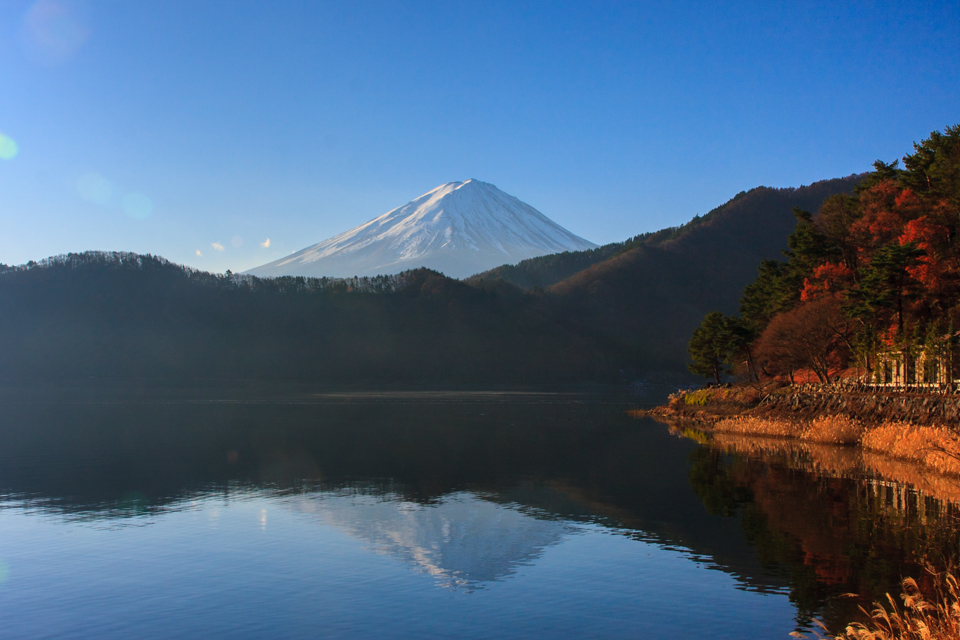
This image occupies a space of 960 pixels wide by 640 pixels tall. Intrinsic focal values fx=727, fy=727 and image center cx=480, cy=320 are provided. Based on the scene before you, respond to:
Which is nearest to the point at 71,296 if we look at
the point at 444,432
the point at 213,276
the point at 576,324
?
the point at 213,276

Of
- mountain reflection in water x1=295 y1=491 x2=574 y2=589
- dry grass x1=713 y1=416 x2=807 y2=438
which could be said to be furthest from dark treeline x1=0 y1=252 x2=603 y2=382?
mountain reflection in water x1=295 y1=491 x2=574 y2=589

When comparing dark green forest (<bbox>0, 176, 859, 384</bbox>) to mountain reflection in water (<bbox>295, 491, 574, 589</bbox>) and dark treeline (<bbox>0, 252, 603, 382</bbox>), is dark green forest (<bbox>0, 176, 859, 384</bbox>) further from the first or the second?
mountain reflection in water (<bbox>295, 491, 574, 589</bbox>)

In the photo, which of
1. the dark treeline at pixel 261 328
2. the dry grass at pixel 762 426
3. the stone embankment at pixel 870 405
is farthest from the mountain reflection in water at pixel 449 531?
the dark treeline at pixel 261 328

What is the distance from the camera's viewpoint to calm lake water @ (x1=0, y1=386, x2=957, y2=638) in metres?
8.64

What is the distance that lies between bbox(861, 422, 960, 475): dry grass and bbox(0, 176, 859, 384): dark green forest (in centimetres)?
10816

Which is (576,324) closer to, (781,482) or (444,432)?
(444,432)

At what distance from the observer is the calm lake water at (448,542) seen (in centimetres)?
864

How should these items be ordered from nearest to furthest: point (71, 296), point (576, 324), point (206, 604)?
1. point (206, 604)
2. point (71, 296)
3. point (576, 324)

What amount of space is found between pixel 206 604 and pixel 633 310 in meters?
169

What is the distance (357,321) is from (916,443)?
144m

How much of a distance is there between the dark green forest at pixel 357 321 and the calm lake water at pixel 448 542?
107352mm

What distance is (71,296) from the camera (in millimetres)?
153500

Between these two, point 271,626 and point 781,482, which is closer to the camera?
point 271,626

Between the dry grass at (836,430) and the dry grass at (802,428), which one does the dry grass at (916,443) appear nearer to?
the dry grass at (836,430)
